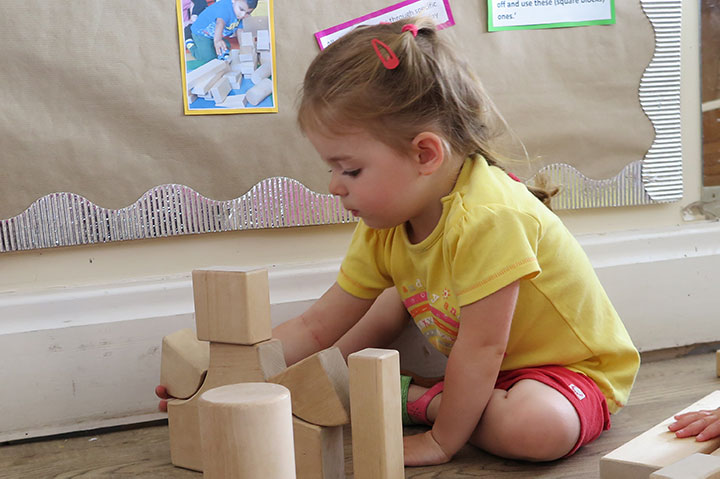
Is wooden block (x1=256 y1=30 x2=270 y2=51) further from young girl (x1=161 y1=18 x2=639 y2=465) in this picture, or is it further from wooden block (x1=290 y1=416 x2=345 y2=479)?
wooden block (x1=290 y1=416 x2=345 y2=479)

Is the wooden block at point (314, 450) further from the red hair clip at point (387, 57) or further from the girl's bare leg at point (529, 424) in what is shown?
the red hair clip at point (387, 57)

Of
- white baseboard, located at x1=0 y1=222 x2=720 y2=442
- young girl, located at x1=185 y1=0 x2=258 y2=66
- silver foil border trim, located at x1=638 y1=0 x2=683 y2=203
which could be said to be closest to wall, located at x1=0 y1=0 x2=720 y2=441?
white baseboard, located at x1=0 y1=222 x2=720 y2=442

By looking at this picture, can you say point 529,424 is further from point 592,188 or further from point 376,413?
point 592,188

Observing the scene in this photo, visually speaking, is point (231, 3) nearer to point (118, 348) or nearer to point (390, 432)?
point (118, 348)

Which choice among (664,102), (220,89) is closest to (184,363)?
(220,89)

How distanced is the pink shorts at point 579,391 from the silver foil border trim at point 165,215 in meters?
0.35

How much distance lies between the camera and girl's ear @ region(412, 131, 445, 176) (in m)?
0.83

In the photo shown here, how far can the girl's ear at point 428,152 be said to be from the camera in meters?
0.83

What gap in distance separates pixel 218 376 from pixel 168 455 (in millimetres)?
174

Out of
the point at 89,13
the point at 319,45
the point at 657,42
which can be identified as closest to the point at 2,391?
the point at 89,13

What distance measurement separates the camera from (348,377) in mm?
694

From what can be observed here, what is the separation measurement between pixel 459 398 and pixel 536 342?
0.14 m

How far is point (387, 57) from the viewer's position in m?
0.81

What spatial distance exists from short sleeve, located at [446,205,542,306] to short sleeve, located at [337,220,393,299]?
0.17 metres
